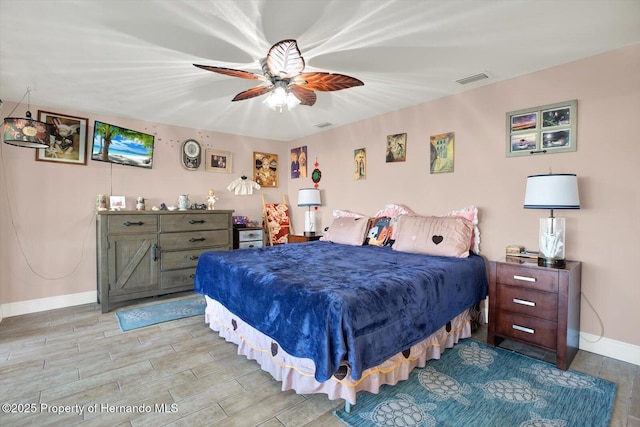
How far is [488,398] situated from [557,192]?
1.59m

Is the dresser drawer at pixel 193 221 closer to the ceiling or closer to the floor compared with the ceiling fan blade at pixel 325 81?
closer to the floor

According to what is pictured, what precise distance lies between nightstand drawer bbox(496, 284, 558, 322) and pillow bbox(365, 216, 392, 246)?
52.4 inches

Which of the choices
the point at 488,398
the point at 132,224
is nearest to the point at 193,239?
the point at 132,224

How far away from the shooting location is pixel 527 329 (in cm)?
240

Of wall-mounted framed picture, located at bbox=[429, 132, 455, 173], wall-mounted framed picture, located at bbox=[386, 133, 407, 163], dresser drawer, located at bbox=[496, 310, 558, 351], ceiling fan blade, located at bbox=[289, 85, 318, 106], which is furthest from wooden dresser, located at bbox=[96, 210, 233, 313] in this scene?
dresser drawer, located at bbox=[496, 310, 558, 351]

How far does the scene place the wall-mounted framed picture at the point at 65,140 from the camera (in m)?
3.62

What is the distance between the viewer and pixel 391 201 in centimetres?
402

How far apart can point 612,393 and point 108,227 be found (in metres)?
4.74

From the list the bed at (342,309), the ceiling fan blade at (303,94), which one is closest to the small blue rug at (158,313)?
the bed at (342,309)

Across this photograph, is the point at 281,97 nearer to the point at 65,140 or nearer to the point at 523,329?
the point at 523,329

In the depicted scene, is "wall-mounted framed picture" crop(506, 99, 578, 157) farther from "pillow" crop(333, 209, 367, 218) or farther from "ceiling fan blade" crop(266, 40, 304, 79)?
"ceiling fan blade" crop(266, 40, 304, 79)

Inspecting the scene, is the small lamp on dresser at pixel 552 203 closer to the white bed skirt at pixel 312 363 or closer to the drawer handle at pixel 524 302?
the drawer handle at pixel 524 302

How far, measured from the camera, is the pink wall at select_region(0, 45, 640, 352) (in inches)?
94.4

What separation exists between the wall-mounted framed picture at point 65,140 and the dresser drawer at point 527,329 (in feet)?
16.5
